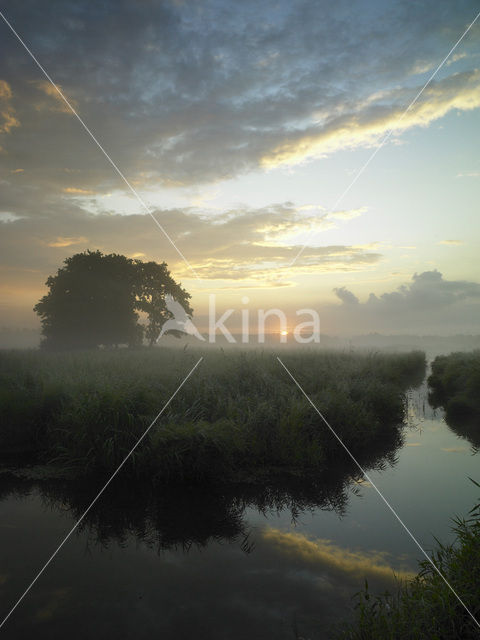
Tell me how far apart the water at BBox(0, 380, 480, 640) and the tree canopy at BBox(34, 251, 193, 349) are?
26907mm

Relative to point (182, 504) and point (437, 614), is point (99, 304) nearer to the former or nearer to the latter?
point (182, 504)

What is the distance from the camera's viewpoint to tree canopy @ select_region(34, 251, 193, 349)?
A: 33.3 metres

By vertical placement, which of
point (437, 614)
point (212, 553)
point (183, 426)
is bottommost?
point (212, 553)

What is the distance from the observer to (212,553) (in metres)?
5.72

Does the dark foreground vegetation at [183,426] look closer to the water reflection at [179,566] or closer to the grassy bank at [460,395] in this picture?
the water reflection at [179,566]

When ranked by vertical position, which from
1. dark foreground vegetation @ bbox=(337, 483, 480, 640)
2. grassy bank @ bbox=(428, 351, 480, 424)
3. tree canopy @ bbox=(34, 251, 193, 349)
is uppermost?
tree canopy @ bbox=(34, 251, 193, 349)

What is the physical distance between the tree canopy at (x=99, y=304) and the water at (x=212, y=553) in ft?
88.3

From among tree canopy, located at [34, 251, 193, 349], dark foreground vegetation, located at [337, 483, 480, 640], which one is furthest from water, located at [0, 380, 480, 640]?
tree canopy, located at [34, 251, 193, 349]

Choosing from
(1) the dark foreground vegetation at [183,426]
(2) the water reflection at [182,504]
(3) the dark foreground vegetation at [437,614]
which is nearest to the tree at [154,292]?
(1) the dark foreground vegetation at [183,426]

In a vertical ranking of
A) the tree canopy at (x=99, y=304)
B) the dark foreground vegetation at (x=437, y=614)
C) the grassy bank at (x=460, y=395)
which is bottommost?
the grassy bank at (x=460, y=395)

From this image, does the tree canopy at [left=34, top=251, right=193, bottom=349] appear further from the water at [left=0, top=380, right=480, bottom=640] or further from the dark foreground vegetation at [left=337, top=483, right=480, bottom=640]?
the dark foreground vegetation at [left=337, top=483, right=480, bottom=640]

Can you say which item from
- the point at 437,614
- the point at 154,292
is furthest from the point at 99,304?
the point at 437,614

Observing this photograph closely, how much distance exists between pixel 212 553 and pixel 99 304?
3076cm

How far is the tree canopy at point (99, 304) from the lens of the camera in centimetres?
3331
